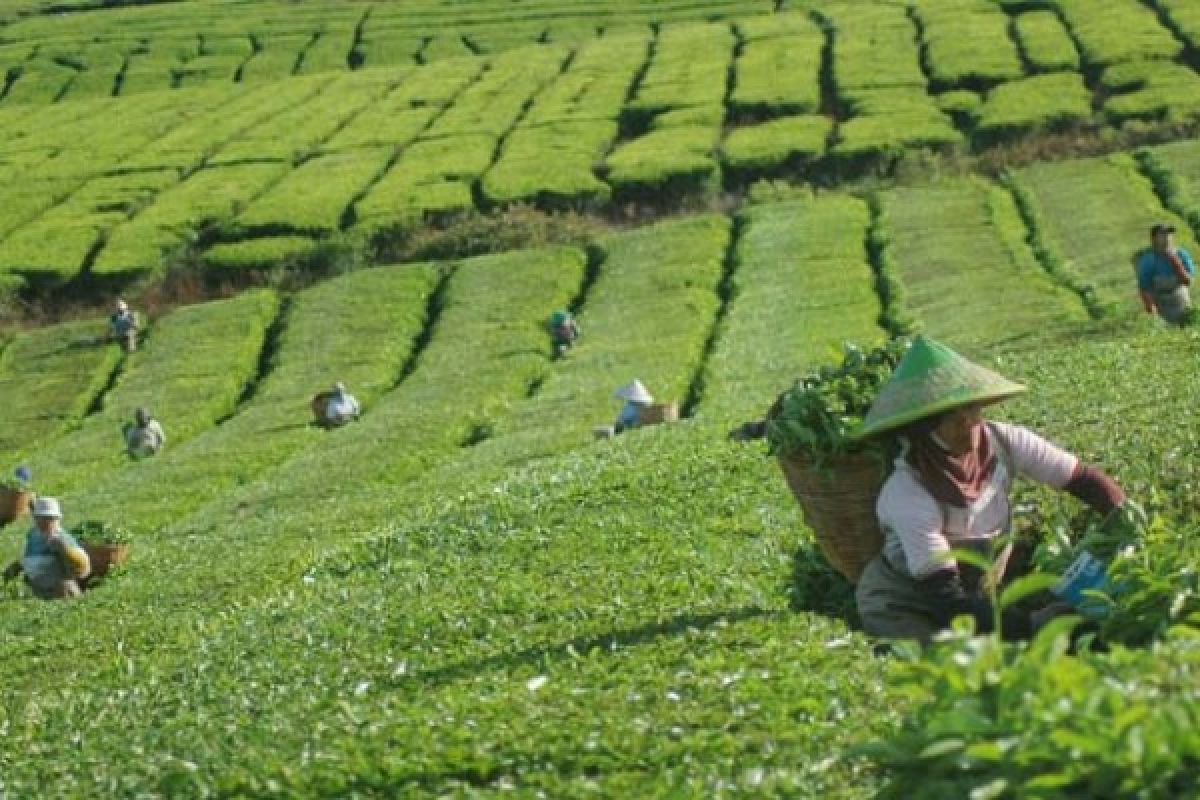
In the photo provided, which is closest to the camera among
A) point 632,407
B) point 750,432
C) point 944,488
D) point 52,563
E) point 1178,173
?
point 944,488

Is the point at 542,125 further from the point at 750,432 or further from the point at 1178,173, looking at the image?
the point at 750,432

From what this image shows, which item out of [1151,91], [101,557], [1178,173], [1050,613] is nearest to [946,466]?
[1050,613]

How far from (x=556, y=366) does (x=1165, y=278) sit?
1761cm

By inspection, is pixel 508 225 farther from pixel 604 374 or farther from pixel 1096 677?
pixel 1096 677

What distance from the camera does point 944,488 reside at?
33.1 ft

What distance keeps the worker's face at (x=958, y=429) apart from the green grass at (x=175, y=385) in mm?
27597

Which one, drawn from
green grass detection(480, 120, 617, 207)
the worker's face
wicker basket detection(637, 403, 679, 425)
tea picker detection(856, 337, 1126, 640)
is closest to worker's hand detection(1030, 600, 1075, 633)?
tea picker detection(856, 337, 1126, 640)

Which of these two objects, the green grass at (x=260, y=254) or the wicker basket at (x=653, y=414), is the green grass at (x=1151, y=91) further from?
the wicker basket at (x=653, y=414)

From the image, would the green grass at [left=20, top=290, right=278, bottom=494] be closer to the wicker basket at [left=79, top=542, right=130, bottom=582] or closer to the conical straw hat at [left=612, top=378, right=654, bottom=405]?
the conical straw hat at [left=612, top=378, right=654, bottom=405]

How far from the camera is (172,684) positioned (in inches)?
474

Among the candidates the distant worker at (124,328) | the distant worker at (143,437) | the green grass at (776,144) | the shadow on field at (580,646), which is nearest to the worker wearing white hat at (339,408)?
the distant worker at (143,437)

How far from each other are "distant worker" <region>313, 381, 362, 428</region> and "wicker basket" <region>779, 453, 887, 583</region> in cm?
2737

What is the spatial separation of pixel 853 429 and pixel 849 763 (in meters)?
3.86

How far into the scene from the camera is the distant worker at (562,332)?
43.4m
